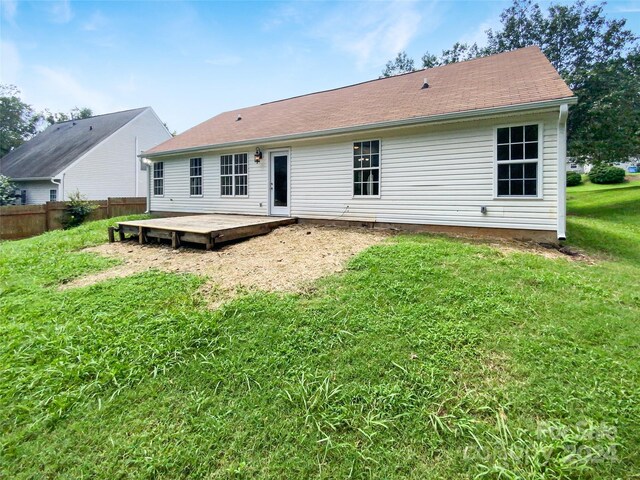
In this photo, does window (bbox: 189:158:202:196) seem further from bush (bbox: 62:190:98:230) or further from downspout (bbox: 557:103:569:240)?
downspout (bbox: 557:103:569:240)

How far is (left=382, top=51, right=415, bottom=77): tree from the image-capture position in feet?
75.1

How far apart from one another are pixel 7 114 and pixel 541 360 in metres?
46.3

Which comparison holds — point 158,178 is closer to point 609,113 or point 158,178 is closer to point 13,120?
point 609,113

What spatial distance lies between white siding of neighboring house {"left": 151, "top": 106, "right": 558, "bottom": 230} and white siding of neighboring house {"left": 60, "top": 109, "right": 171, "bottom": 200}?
41.8ft

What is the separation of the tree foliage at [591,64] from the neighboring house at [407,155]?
6580 mm

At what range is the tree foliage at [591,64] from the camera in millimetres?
13492

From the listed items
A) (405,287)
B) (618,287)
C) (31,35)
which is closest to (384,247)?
(405,287)

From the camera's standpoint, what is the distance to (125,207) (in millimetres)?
15766

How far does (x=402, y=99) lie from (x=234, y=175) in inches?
230

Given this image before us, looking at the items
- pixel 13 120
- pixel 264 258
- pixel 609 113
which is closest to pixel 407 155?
pixel 264 258

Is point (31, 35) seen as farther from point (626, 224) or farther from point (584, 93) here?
point (584, 93)

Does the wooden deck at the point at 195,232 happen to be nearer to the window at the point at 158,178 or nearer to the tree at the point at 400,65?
the window at the point at 158,178

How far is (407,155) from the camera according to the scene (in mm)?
7902

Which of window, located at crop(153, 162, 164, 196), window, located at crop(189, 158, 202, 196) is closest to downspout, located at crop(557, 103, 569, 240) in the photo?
window, located at crop(189, 158, 202, 196)
